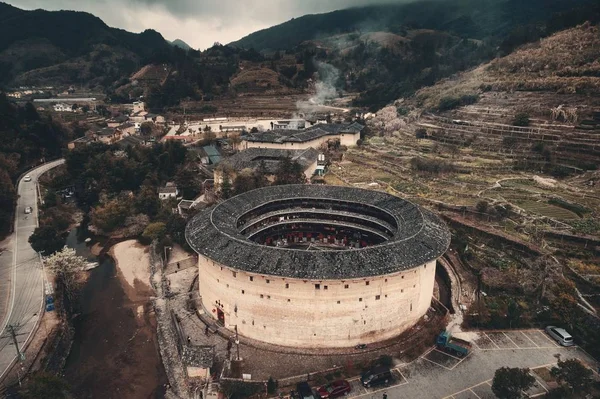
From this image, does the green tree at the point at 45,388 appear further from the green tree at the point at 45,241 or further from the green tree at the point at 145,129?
the green tree at the point at 145,129

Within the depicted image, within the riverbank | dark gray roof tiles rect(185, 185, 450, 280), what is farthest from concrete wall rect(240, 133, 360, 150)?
dark gray roof tiles rect(185, 185, 450, 280)

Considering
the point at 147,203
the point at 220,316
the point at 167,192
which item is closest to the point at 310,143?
the point at 167,192

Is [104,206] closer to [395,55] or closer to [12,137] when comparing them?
[12,137]

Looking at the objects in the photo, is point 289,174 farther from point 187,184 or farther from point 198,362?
point 198,362

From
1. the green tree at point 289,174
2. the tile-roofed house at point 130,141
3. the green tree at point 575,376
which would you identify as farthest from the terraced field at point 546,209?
the tile-roofed house at point 130,141

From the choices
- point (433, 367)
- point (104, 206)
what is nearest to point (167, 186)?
point (104, 206)

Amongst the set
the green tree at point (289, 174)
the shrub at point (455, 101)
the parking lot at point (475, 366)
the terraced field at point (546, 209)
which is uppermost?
the shrub at point (455, 101)
